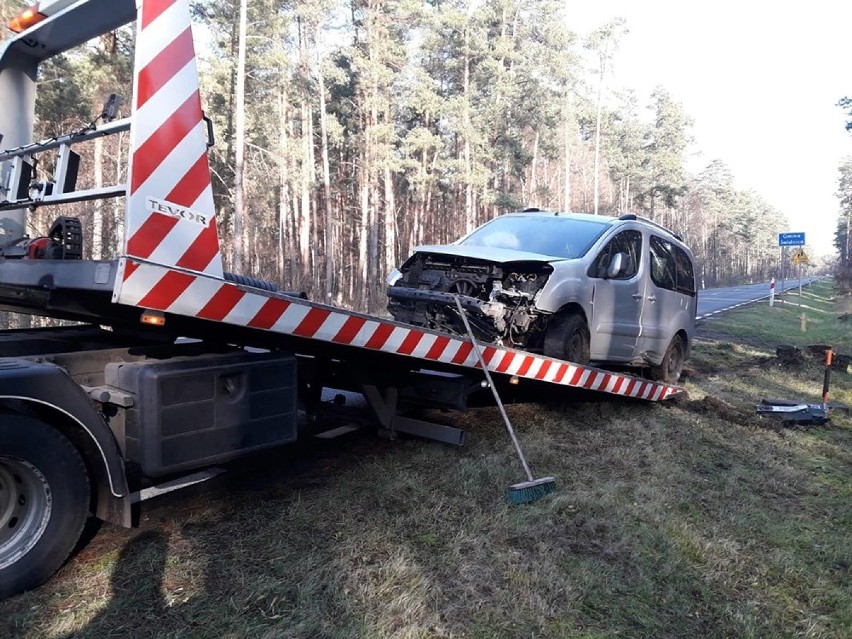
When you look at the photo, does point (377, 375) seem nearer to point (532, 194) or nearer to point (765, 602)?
point (765, 602)

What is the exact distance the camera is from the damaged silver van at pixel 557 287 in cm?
598

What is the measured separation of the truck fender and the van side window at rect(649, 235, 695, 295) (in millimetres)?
6530

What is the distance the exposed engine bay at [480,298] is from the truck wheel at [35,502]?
3308 millimetres

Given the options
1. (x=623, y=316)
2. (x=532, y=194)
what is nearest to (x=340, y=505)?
(x=623, y=316)

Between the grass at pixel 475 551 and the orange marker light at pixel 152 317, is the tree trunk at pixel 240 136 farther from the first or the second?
the orange marker light at pixel 152 317

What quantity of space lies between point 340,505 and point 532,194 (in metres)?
45.5

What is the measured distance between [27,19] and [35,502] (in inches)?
119

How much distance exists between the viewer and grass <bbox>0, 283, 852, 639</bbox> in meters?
3.00

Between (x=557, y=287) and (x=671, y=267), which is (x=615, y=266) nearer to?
(x=557, y=287)

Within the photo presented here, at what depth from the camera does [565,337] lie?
20.7 feet

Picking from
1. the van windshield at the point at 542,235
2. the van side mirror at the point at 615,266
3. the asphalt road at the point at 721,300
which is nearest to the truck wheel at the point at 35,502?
the van windshield at the point at 542,235

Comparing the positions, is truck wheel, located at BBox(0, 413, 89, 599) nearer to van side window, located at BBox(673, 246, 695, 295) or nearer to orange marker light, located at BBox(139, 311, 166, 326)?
orange marker light, located at BBox(139, 311, 166, 326)

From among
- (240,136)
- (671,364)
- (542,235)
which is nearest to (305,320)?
(542,235)

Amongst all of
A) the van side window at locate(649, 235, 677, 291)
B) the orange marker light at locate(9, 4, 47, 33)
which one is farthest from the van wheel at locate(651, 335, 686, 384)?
the orange marker light at locate(9, 4, 47, 33)
